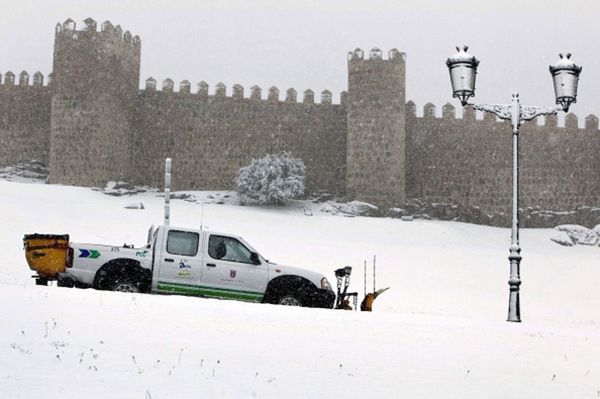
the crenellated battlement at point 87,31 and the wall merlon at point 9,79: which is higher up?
the crenellated battlement at point 87,31

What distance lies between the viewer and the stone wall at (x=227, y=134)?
32.6 meters

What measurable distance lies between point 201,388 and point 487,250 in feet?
67.2

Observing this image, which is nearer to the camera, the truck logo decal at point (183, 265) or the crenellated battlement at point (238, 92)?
the truck logo decal at point (183, 265)

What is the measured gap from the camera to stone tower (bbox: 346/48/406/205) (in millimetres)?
31891

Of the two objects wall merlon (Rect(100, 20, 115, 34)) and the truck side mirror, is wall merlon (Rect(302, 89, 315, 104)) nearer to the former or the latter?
wall merlon (Rect(100, 20, 115, 34))

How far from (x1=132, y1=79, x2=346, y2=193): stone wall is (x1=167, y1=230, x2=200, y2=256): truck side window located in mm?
21080

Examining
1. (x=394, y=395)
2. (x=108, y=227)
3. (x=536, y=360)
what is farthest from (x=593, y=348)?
(x=108, y=227)

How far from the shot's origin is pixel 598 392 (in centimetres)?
725

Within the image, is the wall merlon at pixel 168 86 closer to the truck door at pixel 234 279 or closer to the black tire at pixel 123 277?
the truck door at pixel 234 279

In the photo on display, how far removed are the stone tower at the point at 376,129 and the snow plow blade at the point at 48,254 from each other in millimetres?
21762

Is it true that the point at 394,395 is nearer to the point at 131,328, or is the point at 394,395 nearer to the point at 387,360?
the point at 387,360

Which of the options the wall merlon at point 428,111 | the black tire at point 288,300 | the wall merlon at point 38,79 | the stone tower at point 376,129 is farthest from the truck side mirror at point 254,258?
the wall merlon at point 428,111

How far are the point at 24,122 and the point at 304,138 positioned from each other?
33.3ft

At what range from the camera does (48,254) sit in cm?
1056
